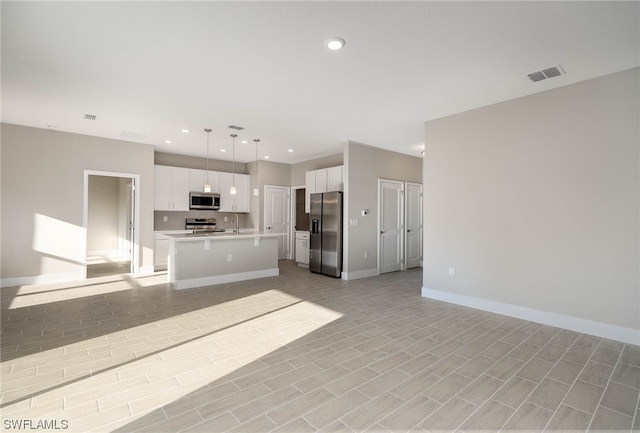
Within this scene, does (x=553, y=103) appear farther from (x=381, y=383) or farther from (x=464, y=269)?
(x=381, y=383)

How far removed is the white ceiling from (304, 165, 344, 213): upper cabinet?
Result: 2.09 meters

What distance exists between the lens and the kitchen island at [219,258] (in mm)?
5504

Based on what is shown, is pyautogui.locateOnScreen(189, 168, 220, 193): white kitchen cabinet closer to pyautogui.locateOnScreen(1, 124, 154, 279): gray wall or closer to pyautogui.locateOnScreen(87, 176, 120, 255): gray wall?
pyautogui.locateOnScreen(1, 124, 154, 279): gray wall

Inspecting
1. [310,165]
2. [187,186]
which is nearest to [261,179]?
[310,165]

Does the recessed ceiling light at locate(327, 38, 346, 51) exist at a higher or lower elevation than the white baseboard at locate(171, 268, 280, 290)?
higher

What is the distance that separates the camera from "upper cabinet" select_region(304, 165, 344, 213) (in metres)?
6.97

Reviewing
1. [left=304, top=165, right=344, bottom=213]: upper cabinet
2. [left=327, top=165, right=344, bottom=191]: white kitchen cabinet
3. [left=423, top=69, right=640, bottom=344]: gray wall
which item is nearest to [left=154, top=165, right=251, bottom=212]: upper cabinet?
[left=304, top=165, right=344, bottom=213]: upper cabinet

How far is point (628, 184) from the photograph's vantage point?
324cm

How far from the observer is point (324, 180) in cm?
738

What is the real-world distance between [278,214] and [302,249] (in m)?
1.37

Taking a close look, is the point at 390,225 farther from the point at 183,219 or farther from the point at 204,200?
the point at 183,219

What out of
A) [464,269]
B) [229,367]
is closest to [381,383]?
[229,367]

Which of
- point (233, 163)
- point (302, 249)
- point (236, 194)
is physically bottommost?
point (302, 249)

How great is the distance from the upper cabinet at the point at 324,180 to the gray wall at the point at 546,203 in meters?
2.41
